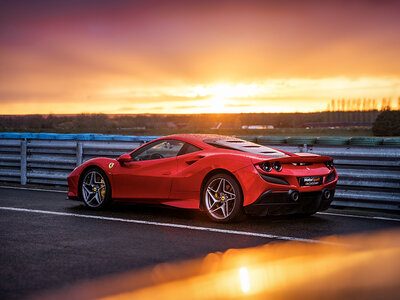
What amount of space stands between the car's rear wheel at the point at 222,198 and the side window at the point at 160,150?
1.02 meters

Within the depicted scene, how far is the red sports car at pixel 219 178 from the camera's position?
7.39 metres

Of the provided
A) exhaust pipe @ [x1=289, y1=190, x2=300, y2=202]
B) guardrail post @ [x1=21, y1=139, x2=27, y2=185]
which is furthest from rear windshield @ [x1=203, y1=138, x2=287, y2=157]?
guardrail post @ [x1=21, y1=139, x2=27, y2=185]

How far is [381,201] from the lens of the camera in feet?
31.1

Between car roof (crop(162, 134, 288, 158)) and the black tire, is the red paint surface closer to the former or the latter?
car roof (crop(162, 134, 288, 158))

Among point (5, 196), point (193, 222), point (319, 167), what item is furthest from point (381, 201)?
point (5, 196)

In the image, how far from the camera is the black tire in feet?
30.1

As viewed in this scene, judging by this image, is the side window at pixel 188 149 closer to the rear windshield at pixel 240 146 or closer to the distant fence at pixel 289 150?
the rear windshield at pixel 240 146

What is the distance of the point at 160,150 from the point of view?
8.93 meters

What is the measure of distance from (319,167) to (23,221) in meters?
4.39

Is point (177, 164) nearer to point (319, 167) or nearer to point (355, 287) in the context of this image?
point (319, 167)

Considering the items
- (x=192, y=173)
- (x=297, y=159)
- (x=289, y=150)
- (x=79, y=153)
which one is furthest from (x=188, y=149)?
(x=79, y=153)

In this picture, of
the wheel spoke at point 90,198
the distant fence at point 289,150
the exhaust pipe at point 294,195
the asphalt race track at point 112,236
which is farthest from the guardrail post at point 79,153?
the exhaust pipe at point 294,195

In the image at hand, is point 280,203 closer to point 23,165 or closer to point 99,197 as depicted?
point 99,197

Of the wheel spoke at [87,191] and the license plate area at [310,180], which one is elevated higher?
the license plate area at [310,180]
